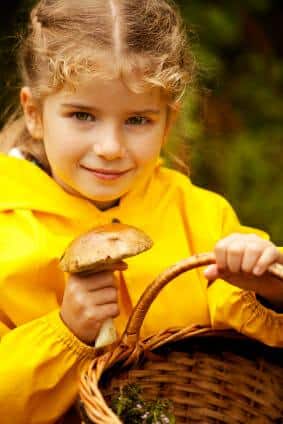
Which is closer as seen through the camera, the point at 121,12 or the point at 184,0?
the point at 121,12

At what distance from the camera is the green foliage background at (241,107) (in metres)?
4.20

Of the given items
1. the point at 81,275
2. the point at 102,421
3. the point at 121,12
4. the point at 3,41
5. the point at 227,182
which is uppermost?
the point at 121,12

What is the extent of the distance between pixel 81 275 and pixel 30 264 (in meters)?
0.20

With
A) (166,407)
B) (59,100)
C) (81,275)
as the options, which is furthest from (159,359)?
(59,100)

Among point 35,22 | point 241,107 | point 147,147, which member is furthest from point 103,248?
point 241,107

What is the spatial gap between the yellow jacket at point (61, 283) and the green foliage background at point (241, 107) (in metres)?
1.44

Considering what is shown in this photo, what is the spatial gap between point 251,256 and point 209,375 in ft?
1.53

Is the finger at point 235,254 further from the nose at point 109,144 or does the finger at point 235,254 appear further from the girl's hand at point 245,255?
the nose at point 109,144

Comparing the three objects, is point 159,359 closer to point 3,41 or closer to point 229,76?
point 3,41

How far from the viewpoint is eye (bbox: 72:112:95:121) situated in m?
2.16

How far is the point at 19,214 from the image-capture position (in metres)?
2.29

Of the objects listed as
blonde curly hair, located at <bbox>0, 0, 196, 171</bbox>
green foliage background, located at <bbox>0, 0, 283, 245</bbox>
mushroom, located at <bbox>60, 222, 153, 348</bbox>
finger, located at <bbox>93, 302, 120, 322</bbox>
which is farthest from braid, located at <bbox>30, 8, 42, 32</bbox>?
green foliage background, located at <bbox>0, 0, 283, 245</bbox>

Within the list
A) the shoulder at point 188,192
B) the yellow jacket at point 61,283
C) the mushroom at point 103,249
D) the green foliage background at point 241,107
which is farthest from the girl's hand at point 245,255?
the green foliage background at point 241,107

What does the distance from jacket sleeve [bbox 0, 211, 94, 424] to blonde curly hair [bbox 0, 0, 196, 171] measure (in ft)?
1.45
